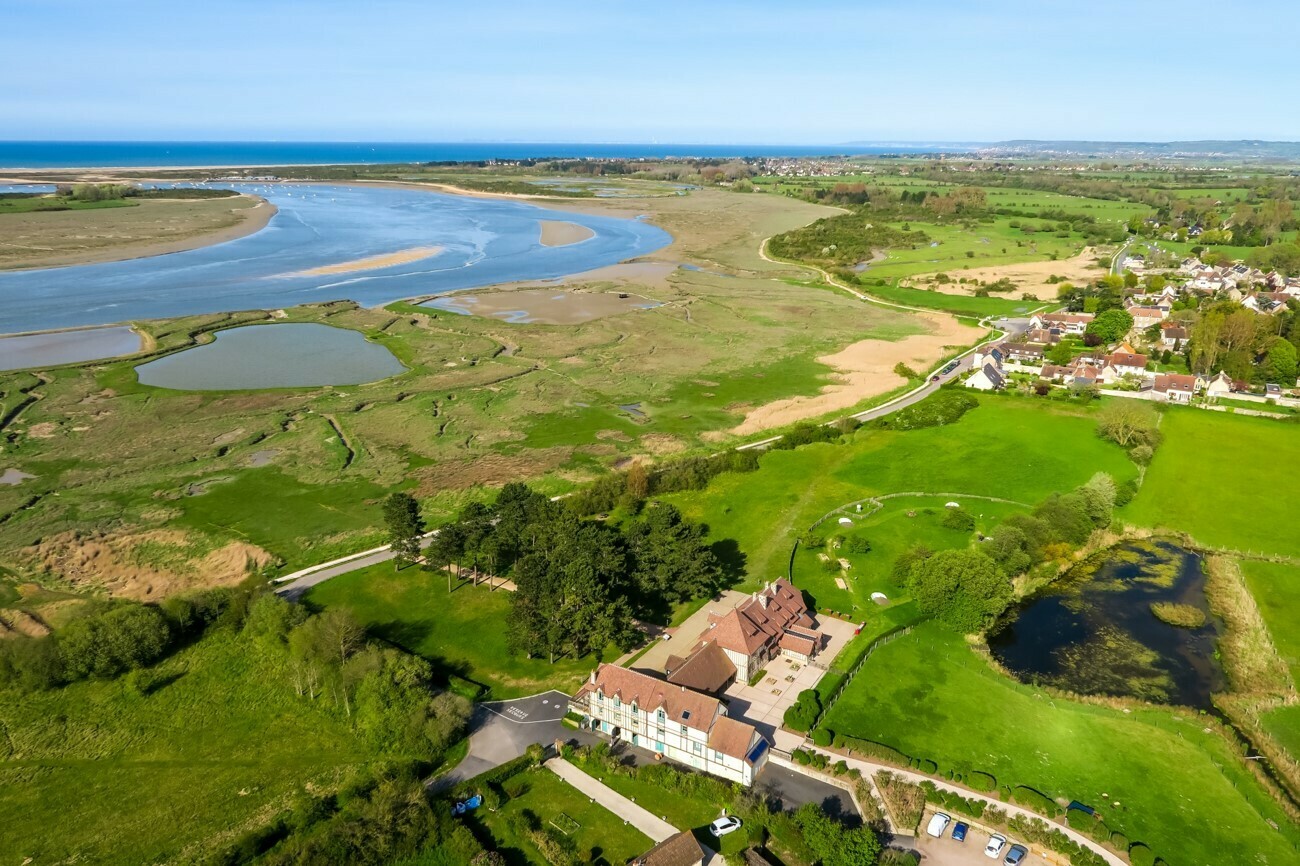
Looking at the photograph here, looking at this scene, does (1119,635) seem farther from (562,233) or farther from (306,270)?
(562,233)

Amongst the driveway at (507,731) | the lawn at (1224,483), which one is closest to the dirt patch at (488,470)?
the driveway at (507,731)

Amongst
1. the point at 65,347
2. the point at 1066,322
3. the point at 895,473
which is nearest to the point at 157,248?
the point at 65,347

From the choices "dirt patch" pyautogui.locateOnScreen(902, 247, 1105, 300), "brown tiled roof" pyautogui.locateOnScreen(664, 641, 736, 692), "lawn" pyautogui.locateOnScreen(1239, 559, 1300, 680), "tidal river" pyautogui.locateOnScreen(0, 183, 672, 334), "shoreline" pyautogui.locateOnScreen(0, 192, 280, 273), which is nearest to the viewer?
"brown tiled roof" pyautogui.locateOnScreen(664, 641, 736, 692)

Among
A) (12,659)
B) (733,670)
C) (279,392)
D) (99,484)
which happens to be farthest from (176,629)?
(279,392)

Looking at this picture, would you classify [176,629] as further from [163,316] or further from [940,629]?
[163,316]

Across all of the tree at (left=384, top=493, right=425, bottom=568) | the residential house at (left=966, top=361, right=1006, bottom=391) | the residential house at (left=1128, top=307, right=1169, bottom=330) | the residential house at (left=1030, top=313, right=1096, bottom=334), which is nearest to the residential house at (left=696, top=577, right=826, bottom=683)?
the tree at (left=384, top=493, right=425, bottom=568)

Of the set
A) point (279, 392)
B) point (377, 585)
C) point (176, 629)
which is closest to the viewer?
point (176, 629)

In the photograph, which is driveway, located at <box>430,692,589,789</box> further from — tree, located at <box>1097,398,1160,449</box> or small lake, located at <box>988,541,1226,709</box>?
tree, located at <box>1097,398,1160,449</box>
